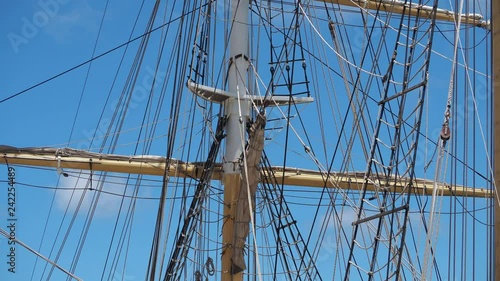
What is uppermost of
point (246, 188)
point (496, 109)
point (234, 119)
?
point (234, 119)

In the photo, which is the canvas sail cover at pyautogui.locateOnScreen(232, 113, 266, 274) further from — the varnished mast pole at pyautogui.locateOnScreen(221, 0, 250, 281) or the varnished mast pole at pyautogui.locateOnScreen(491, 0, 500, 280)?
the varnished mast pole at pyautogui.locateOnScreen(491, 0, 500, 280)

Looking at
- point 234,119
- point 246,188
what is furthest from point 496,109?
point 234,119

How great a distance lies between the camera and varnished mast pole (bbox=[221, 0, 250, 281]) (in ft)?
43.7

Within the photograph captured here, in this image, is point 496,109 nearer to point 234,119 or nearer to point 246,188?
point 246,188

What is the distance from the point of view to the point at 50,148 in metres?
15.5

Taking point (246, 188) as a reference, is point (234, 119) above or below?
above

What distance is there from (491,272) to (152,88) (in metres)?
10.00

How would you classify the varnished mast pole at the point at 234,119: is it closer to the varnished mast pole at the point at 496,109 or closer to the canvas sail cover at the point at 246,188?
the canvas sail cover at the point at 246,188

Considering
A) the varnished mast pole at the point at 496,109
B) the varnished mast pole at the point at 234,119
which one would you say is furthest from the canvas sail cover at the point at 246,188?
the varnished mast pole at the point at 496,109

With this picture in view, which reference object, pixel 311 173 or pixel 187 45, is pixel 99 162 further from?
pixel 311 173

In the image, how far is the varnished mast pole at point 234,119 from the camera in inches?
524

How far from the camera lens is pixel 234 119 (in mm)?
13797

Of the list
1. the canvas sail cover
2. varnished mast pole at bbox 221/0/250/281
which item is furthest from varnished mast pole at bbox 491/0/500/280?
varnished mast pole at bbox 221/0/250/281

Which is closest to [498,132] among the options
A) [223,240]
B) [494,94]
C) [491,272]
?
[494,94]
